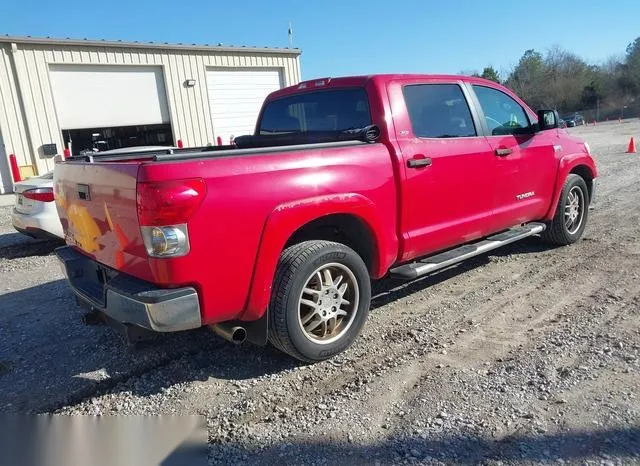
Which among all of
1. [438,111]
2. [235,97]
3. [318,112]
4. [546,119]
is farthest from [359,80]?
[235,97]

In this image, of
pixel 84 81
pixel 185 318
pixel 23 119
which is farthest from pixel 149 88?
pixel 185 318

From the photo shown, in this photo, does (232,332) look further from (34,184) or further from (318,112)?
(34,184)

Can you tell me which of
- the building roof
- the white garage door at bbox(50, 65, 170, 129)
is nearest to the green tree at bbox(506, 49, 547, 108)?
the building roof

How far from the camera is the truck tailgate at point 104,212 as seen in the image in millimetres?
2898

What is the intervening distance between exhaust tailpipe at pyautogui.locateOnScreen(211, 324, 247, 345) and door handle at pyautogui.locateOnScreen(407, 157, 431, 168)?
1802 millimetres

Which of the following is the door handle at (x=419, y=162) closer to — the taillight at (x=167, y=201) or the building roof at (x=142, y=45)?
the taillight at (x=167, y=201)

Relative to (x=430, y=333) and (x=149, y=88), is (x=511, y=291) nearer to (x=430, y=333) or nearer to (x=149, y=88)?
(x=430, y=333)

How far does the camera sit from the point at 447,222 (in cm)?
436

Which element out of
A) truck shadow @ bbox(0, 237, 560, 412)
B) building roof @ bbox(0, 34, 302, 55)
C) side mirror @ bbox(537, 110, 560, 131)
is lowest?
truck shadow @ bbox(0, 237, 560, 412)

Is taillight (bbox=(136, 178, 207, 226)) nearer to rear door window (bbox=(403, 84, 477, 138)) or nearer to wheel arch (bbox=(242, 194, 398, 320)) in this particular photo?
wheel arch (bbox=(242, 194, 398, 320))

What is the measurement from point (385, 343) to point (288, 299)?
992mm

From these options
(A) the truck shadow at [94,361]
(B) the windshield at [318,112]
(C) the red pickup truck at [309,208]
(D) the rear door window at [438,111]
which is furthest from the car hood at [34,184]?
(D) the rear door window at [438,111]

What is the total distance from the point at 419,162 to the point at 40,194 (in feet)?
18.4

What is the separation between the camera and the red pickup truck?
285cm
